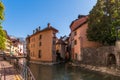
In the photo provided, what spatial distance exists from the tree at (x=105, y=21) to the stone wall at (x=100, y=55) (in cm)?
220

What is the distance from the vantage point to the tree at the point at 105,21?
119 ft

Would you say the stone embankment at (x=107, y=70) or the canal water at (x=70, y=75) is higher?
the stone embankment at (x=107, y=70)

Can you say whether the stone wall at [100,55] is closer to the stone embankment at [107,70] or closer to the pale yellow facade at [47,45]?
the stone embankment at [107,70]

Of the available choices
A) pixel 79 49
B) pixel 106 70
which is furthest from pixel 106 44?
pixel 79 49

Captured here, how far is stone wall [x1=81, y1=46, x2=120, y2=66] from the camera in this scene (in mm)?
34197

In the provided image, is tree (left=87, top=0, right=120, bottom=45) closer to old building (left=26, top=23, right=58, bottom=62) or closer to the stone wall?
the stone wall

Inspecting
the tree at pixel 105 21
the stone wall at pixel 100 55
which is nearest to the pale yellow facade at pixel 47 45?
the stone wall at pixel 100 55

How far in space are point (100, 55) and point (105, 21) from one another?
6944 mm

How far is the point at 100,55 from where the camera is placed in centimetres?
3809

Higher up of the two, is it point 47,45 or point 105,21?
point 105,21

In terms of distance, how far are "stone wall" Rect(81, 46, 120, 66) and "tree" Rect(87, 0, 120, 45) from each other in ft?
7.21

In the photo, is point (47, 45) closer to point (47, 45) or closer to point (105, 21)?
point (47, 45)

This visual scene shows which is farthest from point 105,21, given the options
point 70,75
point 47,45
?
point 47,45

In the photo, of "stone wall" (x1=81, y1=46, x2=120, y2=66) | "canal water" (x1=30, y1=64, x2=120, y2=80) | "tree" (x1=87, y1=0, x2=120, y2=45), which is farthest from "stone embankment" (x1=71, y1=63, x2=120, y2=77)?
"tree" (x1=87, y1=0, x2=120, y2=45)
